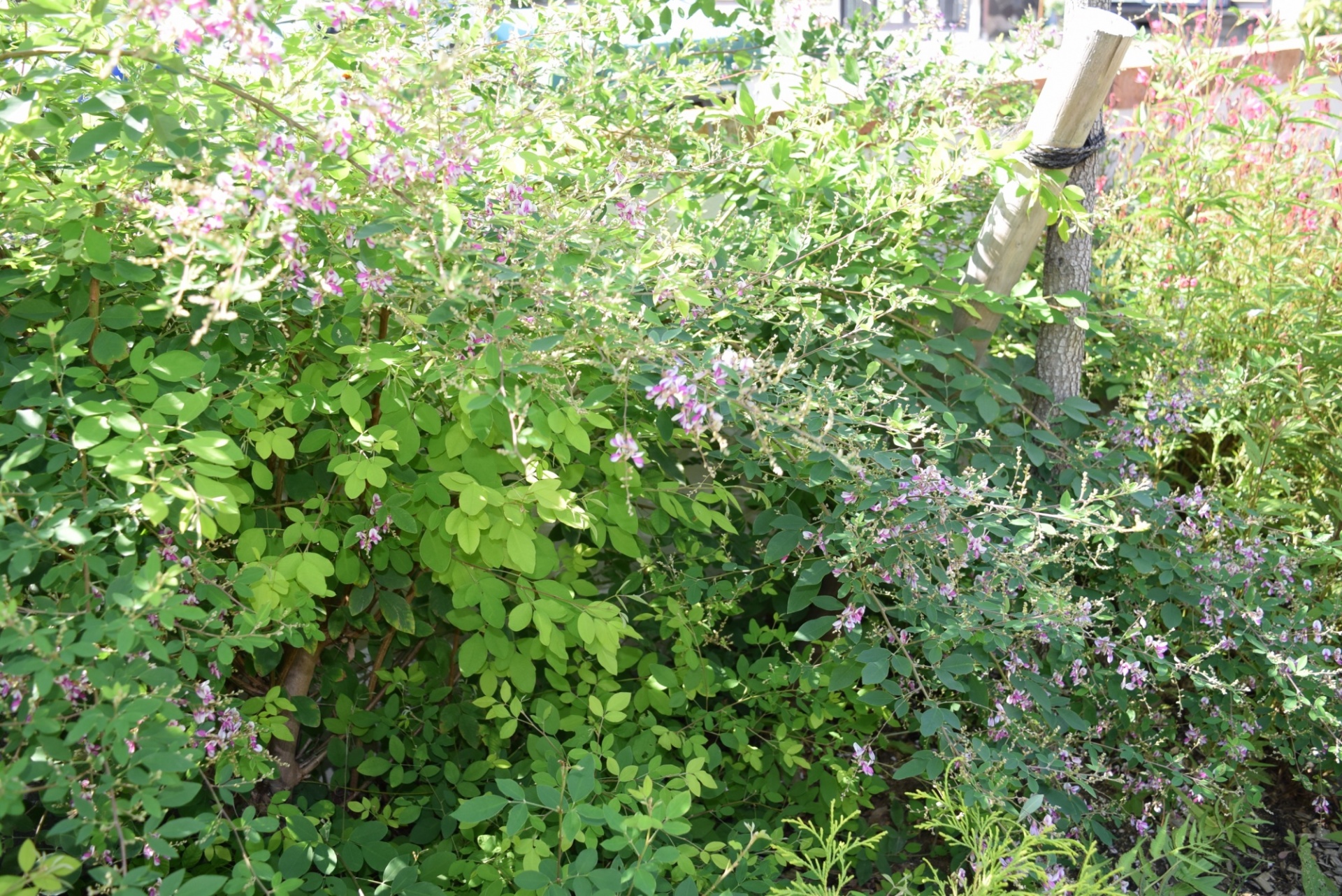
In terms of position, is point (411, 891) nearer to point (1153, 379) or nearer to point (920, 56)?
point (1153, 379)

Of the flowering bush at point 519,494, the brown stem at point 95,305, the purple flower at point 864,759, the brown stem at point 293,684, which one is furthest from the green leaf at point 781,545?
the brown stem at point 95,305

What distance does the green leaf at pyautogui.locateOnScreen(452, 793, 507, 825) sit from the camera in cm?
161

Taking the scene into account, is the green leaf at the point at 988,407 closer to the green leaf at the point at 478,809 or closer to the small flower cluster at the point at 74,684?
the green leaf at the point at 478,809

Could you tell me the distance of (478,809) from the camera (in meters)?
1.62

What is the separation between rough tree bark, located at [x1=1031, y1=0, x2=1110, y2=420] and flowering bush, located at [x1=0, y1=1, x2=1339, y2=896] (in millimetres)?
137

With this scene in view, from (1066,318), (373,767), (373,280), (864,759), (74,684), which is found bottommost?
(373,767)

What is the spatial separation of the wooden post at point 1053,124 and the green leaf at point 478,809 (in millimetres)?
1529

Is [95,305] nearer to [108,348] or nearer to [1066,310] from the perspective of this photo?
[108,348]

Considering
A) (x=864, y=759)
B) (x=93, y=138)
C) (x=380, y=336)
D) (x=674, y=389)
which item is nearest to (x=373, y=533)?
(x=380, y=336)

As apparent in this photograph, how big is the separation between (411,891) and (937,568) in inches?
42.4

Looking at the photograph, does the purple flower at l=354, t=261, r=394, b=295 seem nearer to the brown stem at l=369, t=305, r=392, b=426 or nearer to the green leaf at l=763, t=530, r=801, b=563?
the brown stem at l=369, t=305, r=392, b=426

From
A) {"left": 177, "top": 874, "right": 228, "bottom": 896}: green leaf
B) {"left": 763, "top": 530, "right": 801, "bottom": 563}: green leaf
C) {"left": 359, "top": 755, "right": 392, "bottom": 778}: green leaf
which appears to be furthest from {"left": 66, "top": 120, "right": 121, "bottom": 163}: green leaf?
{"left": 763, "top": 530, "right": 801, "bottom": 563}: green leaf

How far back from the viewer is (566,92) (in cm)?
201

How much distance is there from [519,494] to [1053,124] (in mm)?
1518
